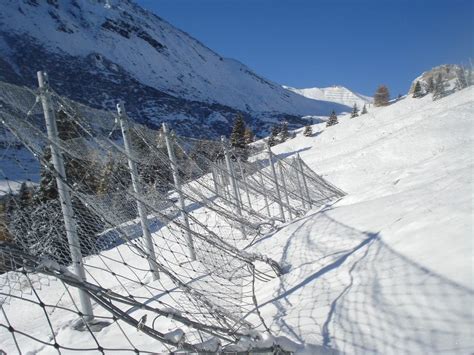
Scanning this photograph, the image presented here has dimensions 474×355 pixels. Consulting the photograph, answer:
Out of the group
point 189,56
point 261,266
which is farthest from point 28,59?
point 261,266

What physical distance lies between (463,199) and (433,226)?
463 millimetres

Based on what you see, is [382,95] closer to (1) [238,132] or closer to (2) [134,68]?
(1) [238,132]

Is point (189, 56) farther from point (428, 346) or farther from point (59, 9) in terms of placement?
point (428, 346)

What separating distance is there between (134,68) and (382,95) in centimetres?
7456

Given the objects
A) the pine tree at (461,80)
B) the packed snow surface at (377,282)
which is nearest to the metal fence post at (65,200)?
the packed snow surface at (377,282)

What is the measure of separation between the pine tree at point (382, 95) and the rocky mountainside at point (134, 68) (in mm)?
31843

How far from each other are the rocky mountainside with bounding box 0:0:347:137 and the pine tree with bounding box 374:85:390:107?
31.8 m

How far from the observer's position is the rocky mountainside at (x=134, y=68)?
6812cm

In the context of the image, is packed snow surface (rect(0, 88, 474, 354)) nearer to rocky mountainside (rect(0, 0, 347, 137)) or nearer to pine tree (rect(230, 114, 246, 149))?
pine tree (rect(230, 114, 246, 149))

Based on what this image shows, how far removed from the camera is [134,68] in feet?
301

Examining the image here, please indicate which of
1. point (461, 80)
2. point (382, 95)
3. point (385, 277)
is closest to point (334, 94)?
point (382, 95)

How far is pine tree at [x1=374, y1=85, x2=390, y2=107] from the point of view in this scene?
1518 inches

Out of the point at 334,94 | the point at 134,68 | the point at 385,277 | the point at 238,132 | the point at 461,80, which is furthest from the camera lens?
the point at 334,94

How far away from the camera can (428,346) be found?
162cm
